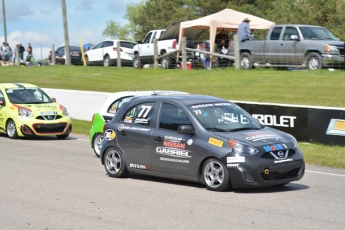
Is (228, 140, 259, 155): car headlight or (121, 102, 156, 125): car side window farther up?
(121, 102, 156, 125): car side window

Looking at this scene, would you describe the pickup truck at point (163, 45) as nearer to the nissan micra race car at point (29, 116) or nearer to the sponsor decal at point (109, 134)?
the nissan micra race car at point (29, 116)


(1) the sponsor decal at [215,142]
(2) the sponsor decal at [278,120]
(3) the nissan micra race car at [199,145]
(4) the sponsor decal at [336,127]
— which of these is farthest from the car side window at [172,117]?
(2) the sponsor decal at [278,120]

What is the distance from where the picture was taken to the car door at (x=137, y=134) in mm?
10852

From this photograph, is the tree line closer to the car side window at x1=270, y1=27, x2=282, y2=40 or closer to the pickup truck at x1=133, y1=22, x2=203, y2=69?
Result: the pickup truck at x1=133, y1=22, x2=203, y2=69

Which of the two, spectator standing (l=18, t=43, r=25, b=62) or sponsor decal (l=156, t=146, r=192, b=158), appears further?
spectator standing (l=18, t=43, r=25, b=62)

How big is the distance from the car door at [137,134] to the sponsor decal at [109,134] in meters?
0.12

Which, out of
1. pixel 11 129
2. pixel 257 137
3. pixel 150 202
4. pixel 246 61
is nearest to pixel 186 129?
pixel 257 137

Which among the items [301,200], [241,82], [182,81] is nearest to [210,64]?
[182,81]

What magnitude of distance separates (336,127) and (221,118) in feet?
17.1

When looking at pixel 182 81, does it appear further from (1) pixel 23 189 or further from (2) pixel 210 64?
(1) pixel 23 189

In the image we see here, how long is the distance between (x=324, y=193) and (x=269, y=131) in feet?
4.23

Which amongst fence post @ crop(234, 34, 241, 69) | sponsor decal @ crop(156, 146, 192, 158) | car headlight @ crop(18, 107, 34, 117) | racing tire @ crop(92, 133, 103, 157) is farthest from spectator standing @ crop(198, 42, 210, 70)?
sponsor decal @ crop(156, 146, 192, 158)

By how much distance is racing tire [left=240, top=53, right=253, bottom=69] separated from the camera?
84.8ft

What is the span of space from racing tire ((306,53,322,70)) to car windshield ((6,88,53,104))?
946 cm
